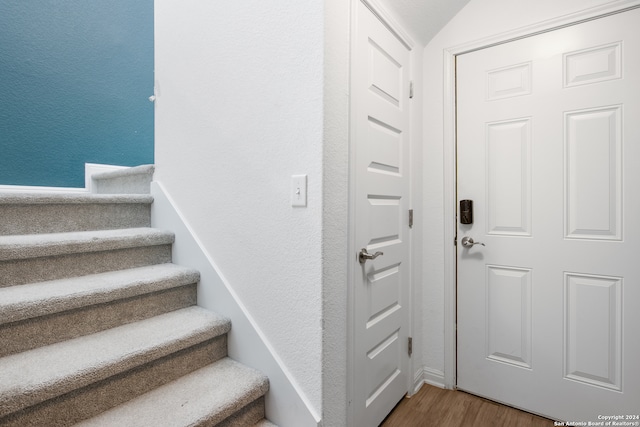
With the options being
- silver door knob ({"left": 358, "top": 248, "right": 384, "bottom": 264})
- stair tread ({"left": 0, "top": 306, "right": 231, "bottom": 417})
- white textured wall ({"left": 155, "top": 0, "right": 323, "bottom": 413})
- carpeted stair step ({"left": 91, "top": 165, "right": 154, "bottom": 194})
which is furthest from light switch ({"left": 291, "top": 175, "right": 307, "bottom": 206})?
carpeted stair step ({"left": 91, "top": 165, "right": 154, "bottom": 194})

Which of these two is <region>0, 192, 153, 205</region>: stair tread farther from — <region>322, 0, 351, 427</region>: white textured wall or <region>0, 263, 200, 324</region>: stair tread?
<region>322, 0, 351, 427</region>: white textured wall

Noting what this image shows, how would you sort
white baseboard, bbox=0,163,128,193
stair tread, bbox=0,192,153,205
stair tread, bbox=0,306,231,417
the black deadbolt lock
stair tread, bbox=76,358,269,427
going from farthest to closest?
white baseboard, bbox=0,163,128,193 → the black deadbolt lock → stair tread, bbox=0,192,153,205 → stair tread, bbox=76,358,269,427 → stair tread, bbox=0,306,231,417

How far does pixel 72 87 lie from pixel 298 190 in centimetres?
223

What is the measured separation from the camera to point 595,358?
1.55 metres

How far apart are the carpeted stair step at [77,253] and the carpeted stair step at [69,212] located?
7 cm

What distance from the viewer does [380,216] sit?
1598mm

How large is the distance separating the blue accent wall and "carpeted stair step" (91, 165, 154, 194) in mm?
170

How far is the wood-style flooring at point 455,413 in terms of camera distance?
1634mm

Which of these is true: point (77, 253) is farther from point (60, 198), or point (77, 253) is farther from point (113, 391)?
point (113, 391)

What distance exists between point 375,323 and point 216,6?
1704 millimetres

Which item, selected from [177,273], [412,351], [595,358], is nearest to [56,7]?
[177,273]

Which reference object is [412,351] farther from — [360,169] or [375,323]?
[360,169]

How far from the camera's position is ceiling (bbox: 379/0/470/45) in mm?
1706

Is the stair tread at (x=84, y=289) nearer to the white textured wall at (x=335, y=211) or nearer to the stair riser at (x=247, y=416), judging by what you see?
the stair riser at (x=247, y=416)
